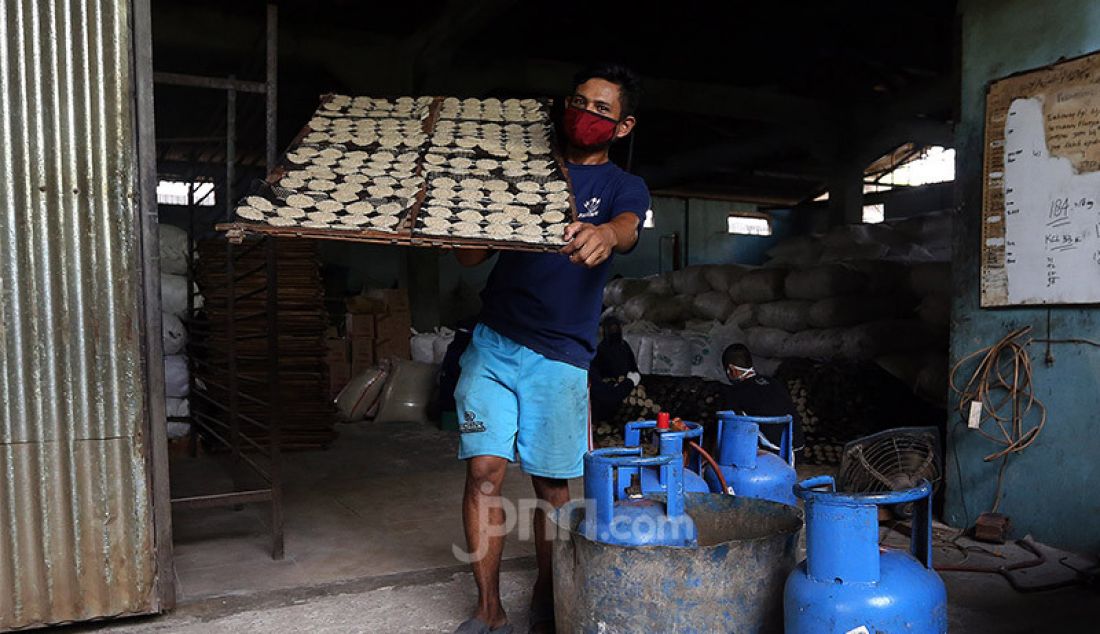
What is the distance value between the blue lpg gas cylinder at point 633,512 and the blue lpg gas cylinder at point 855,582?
1.35 feet

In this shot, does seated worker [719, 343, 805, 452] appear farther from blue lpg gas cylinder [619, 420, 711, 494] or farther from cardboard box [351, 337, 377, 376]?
cardboard box [351, 337, 377, 376]

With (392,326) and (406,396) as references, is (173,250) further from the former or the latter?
(392,326)

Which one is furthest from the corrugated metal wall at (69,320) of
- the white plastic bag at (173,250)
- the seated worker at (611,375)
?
the seated worker at (611,375)

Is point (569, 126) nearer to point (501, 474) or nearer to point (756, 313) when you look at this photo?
point (501, 474)

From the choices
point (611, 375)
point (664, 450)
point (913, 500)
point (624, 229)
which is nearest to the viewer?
point (913, 500)

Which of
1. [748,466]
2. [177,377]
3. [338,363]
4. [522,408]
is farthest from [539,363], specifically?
[338,363]

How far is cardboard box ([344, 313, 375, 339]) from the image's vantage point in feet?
28.1

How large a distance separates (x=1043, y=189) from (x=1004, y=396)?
984 millimetres

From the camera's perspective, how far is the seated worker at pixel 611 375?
6363mm

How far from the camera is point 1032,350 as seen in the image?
3.79 meters

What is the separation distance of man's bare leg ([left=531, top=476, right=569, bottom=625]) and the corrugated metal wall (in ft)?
4.42

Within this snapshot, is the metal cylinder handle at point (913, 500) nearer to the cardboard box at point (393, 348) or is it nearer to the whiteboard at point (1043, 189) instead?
the whiteboard at point (1043, 189)

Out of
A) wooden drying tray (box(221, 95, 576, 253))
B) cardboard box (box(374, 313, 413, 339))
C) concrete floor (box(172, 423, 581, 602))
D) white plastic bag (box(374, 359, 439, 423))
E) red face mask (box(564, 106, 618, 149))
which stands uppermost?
red face mask (box(564, 106, 618, 149))

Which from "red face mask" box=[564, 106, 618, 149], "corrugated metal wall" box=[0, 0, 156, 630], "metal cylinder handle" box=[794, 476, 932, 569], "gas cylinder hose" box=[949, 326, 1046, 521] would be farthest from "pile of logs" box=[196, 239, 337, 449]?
"metal cylinder handle" box=[794, 476, 932, 569]
